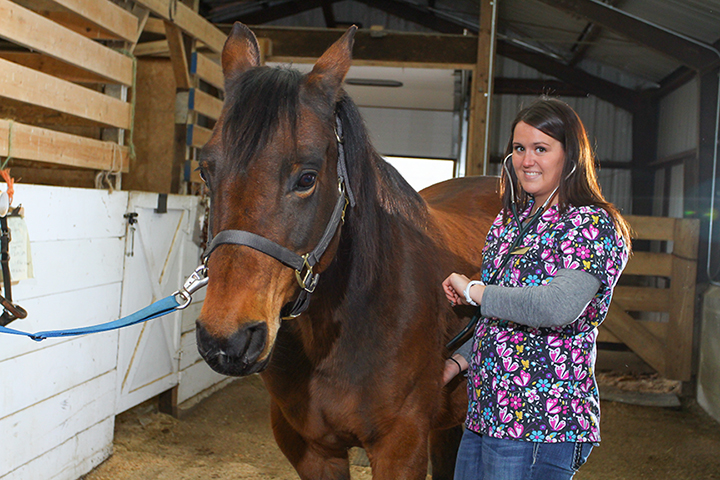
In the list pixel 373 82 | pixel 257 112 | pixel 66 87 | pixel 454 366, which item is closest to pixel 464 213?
pixel 454 366

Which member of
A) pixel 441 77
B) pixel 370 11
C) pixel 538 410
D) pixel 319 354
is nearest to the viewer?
pixel 538 410

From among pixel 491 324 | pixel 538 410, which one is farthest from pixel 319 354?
pixel 538 410

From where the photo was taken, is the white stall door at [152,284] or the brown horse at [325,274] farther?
the white stall door at [152,284]

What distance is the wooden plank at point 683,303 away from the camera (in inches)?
200

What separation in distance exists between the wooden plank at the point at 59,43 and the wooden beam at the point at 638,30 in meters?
3.55

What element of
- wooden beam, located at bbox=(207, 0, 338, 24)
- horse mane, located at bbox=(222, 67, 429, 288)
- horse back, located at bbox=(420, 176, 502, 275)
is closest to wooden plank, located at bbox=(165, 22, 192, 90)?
horse back, located at bbox=(420, 176, 502, 275)

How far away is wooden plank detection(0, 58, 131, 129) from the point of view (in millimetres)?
2352

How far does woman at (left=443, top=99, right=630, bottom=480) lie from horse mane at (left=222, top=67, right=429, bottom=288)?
1.11 feet

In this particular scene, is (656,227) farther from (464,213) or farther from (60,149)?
(60,149)

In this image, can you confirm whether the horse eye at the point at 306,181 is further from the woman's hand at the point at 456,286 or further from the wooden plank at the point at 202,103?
the wooden plank at the point at 202,103

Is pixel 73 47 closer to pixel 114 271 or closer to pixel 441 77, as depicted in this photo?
pixel 114 271

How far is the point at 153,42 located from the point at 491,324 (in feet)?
13.8

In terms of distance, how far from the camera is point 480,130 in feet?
16.6

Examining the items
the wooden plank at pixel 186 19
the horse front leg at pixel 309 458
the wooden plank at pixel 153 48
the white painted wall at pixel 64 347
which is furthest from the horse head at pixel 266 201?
the wooden plank at pixel 153 48
